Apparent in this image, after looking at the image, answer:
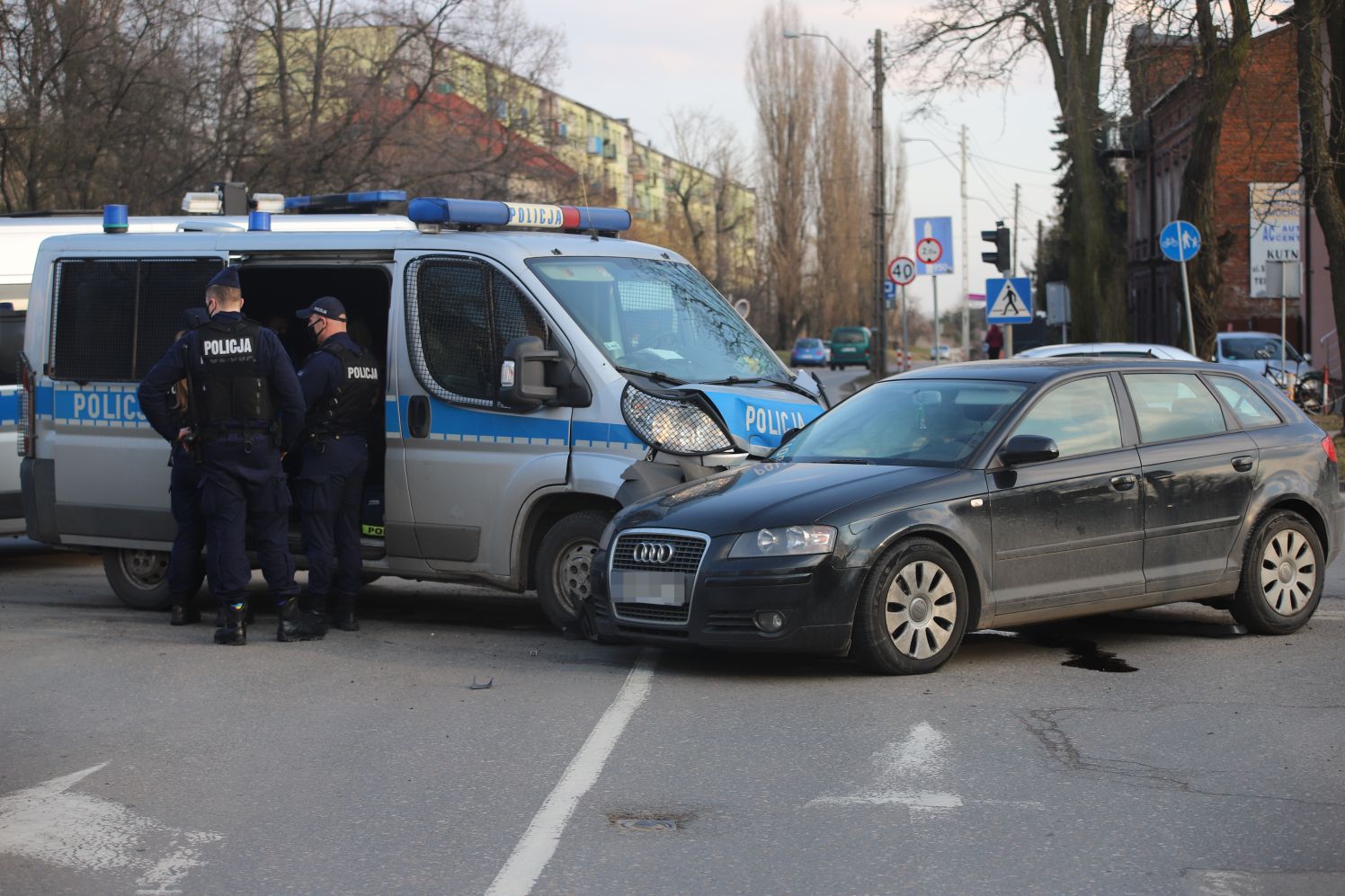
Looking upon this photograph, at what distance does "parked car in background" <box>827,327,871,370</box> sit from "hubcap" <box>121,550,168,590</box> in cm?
5504

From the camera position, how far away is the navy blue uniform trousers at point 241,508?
894 cm

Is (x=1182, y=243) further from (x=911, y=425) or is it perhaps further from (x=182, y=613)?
(x=182, y=613)

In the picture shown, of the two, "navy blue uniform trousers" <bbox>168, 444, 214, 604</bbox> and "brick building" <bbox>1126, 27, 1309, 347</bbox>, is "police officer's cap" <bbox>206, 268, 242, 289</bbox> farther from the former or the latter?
"brick building" <bbox>1126, 27, 1309, 347</bbox>

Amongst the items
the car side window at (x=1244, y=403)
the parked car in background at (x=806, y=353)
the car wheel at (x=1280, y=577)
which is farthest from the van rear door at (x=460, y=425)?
the parked car in background at (x=806, y=353)

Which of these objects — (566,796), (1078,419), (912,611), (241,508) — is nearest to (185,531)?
(241,508)

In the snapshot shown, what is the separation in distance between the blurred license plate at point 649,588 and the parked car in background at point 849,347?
57.2 metres

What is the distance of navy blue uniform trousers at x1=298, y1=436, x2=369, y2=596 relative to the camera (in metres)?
9.19

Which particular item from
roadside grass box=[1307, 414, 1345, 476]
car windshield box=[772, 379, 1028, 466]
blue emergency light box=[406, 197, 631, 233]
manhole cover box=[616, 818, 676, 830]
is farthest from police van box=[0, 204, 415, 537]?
roadside grass box=[1307, 414, 1345, 476]

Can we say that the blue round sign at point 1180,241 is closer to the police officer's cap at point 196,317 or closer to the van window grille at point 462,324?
the van window grille at point 462,324

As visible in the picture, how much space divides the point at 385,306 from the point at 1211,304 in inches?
707

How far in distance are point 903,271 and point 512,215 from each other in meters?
26.9

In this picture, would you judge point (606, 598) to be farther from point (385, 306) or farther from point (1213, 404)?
point (1213, 404)

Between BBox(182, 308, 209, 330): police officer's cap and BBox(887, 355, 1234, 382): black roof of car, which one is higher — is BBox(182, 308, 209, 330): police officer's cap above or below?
above

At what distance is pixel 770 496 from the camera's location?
7879 mm
